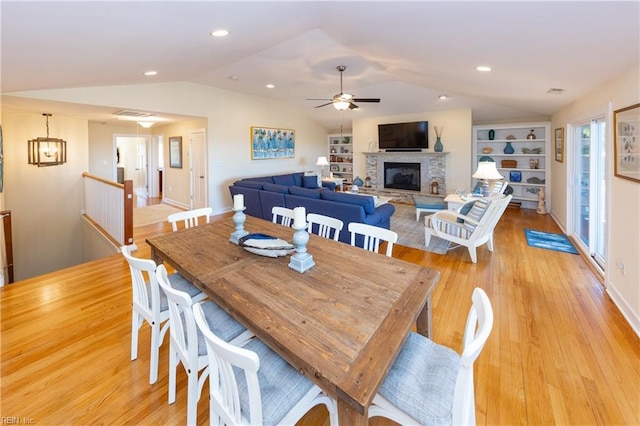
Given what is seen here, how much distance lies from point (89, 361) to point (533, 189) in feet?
28.0

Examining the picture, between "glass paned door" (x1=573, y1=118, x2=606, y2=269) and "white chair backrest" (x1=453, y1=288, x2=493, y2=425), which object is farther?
"glass paned door" (x1=573, y1=118, x2=606, y2=269)

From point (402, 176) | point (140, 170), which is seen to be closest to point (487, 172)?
point (402, 176)

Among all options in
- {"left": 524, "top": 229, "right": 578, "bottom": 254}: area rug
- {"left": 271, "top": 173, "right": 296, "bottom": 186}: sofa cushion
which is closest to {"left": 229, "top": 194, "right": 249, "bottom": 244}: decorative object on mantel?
{"left": 524, "top": 229, "right": 578, "bottom": 254}: area rug

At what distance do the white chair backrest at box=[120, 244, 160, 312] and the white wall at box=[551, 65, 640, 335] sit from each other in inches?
139

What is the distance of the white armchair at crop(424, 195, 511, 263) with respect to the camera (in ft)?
12.3

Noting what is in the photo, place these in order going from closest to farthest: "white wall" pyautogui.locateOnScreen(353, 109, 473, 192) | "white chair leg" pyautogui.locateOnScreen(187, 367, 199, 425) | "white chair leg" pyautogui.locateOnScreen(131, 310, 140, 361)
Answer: "white chair leg" pyautogui.locateOnScreen(187, 367, 199, 425) < "white chair leg" pyautogui.locateOnScreen(131, 310, 140, 361) < "white wall" pyautogui.locateOnScreen(353, 109, 473, 192)

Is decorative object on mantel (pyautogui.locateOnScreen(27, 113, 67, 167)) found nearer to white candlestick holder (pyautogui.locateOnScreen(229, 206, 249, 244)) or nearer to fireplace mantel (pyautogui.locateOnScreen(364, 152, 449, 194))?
white candlestick holder (pyautogui.locateOnScreen(229, 206, 249, 244))

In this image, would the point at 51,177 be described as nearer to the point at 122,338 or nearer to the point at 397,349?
the point at 122,338

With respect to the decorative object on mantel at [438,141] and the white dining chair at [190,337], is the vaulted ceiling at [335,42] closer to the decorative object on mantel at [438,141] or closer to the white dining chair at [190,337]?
the white dining chair at [190,337]

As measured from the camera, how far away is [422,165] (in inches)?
309

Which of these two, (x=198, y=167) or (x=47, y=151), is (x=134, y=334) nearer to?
(x=198, y=167)

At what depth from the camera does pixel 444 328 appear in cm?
247

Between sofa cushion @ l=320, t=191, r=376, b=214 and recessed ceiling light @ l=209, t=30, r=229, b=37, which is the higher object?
recessed ceiling light @ l=209, t=30, r=229, b=37

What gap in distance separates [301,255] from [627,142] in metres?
3.04
